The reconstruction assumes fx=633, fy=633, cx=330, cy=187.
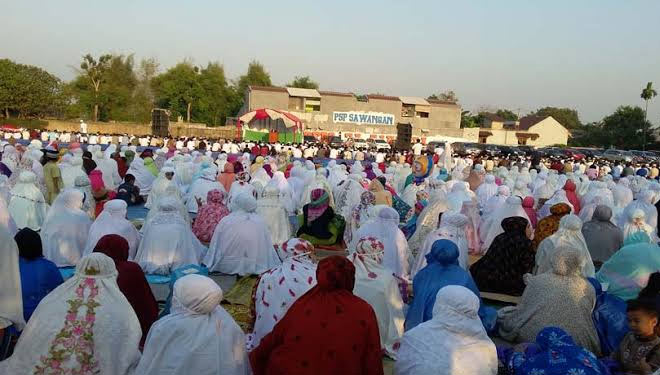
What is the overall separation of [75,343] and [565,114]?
86.3 meters

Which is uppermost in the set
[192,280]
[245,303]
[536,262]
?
[192,280]

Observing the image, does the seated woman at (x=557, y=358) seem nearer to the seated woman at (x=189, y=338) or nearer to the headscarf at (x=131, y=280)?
the seated woman at (x=189, y=338)

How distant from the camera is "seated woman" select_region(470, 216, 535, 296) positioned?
6.01 meters

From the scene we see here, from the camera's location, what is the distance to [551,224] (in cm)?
729

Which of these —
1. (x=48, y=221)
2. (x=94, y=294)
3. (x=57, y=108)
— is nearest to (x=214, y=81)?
(x=57, y=108)

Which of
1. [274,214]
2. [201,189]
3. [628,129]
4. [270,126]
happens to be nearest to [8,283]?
[274,214]

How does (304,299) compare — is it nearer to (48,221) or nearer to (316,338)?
(316,338)

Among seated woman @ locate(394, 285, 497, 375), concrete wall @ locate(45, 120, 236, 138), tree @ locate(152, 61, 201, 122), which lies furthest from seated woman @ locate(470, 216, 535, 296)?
tree @ locate(152, 61, 201, 122)

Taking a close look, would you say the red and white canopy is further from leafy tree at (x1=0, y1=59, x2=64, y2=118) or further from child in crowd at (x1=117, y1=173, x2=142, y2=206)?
child in crowd at (x1=117, y1=173, x2=142, y2=206)

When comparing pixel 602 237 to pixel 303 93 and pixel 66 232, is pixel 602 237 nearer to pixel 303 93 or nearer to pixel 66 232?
pixel 66 232

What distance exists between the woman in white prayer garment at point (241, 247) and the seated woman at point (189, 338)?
343 cm

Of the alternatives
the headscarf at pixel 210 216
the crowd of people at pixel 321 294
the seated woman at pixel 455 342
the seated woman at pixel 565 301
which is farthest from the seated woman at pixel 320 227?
the seated woman at pixel 455 342

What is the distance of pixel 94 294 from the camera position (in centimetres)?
325

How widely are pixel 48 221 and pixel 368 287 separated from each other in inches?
150
